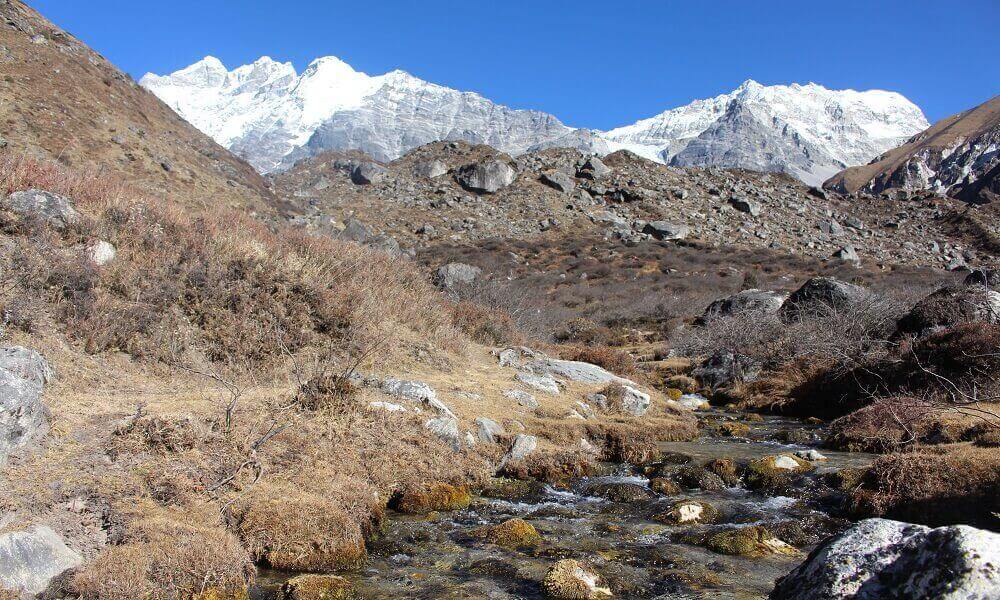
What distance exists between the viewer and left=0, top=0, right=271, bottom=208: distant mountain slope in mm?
30266

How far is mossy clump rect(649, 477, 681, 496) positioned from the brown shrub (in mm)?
2095

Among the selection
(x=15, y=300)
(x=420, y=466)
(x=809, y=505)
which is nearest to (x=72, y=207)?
(x=15, y=300)

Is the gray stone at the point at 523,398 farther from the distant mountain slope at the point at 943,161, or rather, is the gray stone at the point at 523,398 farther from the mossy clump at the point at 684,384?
the distant mountain slope at the point at 943,161

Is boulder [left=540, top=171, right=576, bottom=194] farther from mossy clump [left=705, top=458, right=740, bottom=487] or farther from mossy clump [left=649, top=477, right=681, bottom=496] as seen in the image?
mossy clump [left=649, top=477, right=681, bottom=496]

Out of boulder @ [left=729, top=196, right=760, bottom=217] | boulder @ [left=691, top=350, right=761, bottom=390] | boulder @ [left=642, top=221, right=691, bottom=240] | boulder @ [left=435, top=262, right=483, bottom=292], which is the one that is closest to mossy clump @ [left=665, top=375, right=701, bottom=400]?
boulder @ [left=691, top=350, right=761, bottom=390]

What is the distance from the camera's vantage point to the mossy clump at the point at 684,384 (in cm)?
1772

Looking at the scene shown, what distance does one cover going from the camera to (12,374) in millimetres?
5539

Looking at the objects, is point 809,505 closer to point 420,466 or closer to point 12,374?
point 420,466

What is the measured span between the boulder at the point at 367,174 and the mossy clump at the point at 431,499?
5530 cm

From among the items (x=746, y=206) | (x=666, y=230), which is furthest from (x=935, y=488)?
(x=746, y=206)

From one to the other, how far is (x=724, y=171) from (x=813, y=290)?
50.7 m

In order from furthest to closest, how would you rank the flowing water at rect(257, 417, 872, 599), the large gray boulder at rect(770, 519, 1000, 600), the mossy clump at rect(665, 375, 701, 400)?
1. the mossy clump at rect(665, 375, 701, 400)
2. the flowing water at rect(257, 417, 872, 599)
3. the large gray boulder at rect(770, 519, 1000, 600)

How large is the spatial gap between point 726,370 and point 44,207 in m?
17.2

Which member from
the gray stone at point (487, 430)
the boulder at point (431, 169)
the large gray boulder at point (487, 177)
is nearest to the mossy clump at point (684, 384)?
the gray stone at point (487, 430)
